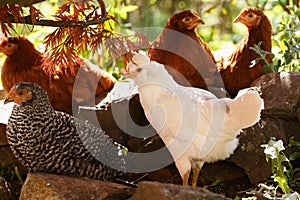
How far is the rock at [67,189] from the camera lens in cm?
239

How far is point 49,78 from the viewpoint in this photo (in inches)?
126

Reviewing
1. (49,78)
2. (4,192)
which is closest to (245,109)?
(4,192)

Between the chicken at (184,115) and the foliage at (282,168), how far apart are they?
0.15 meters

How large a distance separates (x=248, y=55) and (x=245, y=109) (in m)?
0.79

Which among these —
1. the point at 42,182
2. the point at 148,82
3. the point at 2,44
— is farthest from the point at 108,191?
the point at 2,44

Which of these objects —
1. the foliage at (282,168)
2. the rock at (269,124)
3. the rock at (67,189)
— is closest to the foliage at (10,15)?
the rock at (67,189)

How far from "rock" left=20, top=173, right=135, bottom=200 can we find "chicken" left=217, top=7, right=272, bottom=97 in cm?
95

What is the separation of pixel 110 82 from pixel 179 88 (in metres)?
0.97

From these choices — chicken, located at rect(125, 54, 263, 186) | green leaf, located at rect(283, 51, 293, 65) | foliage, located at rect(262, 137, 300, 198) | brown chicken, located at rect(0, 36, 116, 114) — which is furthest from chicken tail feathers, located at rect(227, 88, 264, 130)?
brown chicken, located at rect(0, 36, 116, 114)

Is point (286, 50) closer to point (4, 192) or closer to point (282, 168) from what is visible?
point (282, 168)

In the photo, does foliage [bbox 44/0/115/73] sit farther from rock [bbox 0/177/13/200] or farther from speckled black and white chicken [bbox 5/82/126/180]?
rock [bbox 0/177/13/200]

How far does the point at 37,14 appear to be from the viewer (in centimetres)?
225

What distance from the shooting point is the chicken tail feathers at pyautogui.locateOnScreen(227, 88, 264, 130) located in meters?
2.32

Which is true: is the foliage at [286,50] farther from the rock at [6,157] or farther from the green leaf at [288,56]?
the rock at [6,157]
